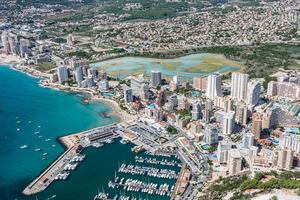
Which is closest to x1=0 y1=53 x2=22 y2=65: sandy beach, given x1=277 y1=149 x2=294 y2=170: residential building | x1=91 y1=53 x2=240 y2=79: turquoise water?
x1=91 y1=53 x2=240 y2=79: turquoise water

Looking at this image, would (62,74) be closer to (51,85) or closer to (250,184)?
(51,85)

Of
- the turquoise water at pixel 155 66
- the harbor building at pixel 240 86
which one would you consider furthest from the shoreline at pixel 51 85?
the harbor building at pixel 240 86

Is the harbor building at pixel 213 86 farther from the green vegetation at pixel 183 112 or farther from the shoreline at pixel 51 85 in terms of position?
the shoreline at pixel 51 85

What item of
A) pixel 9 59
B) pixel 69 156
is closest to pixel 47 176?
pixel 69 156

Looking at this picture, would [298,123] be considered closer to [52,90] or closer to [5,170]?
[5,170]

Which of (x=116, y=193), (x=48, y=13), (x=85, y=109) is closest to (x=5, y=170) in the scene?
(x=116, y=193)

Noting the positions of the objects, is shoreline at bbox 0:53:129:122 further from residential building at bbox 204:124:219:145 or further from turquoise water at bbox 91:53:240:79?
residential building at bbox 204:124:219:145
